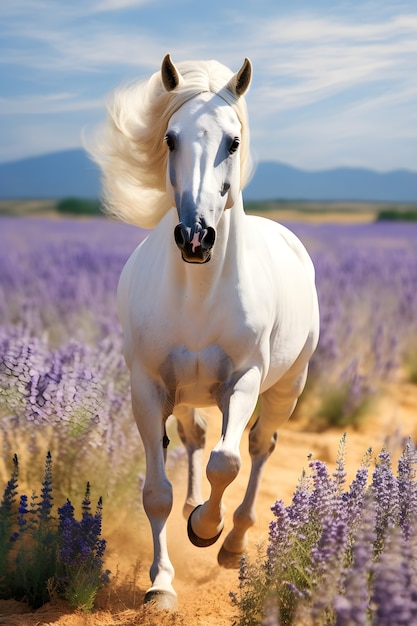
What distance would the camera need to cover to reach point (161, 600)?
304cm

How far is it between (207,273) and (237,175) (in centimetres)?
36

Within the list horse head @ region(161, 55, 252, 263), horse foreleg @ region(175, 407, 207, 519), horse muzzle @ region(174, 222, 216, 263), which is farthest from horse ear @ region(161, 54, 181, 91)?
horse foreleg @ region(175, 407, 207, 519)

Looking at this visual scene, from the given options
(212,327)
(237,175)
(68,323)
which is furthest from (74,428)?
(68,323)

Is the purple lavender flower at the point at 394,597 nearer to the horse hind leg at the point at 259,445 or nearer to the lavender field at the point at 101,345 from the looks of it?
the lavender field at the point at 101,345

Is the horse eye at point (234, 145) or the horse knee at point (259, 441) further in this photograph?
the horse knee at point (259, 441)

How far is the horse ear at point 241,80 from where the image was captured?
2.88 meters

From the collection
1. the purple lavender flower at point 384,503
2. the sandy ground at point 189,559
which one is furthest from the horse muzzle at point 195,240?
the sandy ground at point 189,559

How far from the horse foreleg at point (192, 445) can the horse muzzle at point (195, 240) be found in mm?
1537

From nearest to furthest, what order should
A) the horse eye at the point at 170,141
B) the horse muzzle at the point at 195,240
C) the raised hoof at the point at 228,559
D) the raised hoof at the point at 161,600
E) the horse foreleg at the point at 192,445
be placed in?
the horse muzzle at the point at 195,240
the horse eye at the point at 170,141
the raised hoof at the point at 161,600
the raised hoof at the point at 228,559
the horse foreleg at the point at 192,445

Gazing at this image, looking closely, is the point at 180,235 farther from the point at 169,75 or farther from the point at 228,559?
the point at 228,559

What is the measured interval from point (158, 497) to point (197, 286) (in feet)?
2.60

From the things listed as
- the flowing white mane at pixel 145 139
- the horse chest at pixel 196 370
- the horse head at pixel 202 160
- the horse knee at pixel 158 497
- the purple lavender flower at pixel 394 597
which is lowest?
the purple lavender flower at pixel 394 597

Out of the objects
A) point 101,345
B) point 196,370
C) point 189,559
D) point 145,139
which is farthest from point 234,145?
point 101,345

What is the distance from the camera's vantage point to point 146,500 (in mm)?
3143
